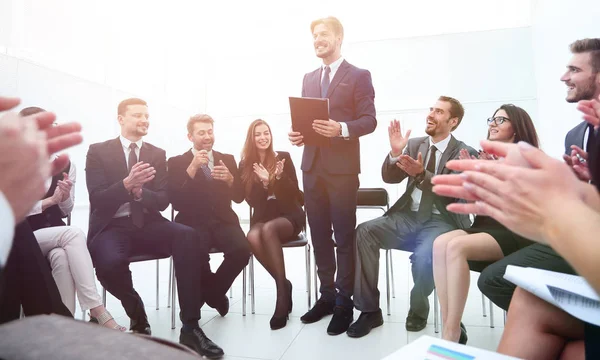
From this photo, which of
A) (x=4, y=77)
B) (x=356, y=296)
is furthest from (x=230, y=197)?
(x=4, y=77)

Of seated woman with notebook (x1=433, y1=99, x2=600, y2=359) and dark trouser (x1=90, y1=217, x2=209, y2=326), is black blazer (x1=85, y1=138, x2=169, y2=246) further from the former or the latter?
seated woman with notebook (x1=433, y1=99, x2=600, y2=359)

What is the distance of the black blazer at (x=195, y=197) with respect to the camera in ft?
8.50

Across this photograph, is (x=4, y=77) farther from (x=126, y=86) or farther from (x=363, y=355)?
(x=363, y=355)

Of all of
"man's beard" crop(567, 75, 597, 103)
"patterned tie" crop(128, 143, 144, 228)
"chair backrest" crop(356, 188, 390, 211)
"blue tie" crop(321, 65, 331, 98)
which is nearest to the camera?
"man's beard" crop(567, 75, 597, 103)

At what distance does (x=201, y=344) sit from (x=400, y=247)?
51.2 inches

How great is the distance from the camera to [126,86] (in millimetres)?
4754

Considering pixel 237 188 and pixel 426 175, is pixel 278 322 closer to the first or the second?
pixel 237 188

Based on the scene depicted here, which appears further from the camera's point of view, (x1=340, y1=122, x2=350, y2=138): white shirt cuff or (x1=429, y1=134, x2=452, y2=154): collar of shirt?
(x1=429, y1=134, x2=452, y2=154): collar of shirt

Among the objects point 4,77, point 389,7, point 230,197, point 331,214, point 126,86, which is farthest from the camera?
point 389,7

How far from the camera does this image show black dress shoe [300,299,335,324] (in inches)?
91.7

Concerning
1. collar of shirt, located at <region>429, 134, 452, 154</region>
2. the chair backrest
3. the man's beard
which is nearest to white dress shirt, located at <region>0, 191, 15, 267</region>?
collar of shirt, located at <region>429, 134, 452, 154</region>

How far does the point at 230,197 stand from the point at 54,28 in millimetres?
2643

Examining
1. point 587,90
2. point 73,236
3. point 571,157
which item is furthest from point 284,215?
point 587,90

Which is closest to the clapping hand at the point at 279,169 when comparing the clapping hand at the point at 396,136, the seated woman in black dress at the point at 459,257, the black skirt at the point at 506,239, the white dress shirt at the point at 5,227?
the clapping hand at the point at 396,136
